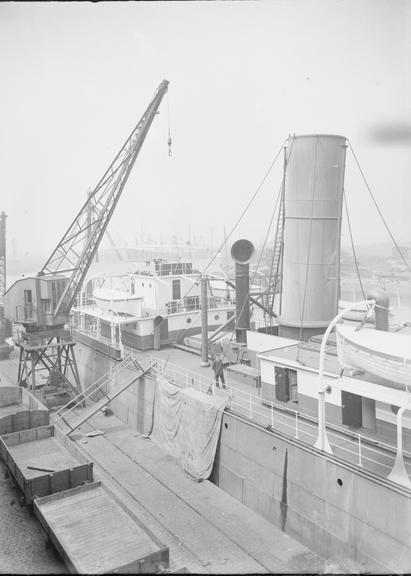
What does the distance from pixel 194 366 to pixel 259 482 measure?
8852 mm

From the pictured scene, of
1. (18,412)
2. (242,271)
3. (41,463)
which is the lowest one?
(41,463)

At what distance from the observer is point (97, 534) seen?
1002 cm

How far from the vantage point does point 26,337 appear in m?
22.7

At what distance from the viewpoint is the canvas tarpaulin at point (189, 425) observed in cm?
1556

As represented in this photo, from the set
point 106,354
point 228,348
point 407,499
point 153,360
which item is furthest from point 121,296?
point 407,499

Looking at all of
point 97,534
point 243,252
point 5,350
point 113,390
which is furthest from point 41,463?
point 5,350

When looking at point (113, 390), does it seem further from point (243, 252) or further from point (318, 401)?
point (318, 401)

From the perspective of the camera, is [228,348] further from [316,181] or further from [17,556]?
[17,556]

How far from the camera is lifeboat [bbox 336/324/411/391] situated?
9.55 meters

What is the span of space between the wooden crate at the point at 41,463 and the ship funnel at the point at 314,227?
8979 mm

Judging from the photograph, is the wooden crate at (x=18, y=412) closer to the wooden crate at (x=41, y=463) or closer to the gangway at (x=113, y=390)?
the wooden crate at (x=41, y=463)

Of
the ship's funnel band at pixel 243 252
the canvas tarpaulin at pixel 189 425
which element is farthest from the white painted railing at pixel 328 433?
the ship's funnel band at pixel 243 252

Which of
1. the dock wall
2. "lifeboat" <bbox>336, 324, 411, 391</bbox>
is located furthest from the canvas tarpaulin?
"lifeboat" <bbox>336, 324, 411, 391</bbox>

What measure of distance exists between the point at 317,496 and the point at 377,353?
416 cm
